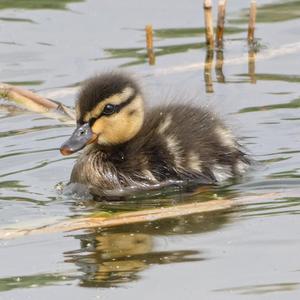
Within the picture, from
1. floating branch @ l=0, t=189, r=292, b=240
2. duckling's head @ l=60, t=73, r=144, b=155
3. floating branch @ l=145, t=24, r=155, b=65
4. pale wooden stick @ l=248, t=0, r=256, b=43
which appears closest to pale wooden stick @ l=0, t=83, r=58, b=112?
floating branch @ l=145, t=24, r=155, b=65

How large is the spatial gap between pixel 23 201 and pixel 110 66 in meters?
2.46

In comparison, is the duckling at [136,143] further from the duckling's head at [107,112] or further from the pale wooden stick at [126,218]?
the pale wooden stick at [126,218]

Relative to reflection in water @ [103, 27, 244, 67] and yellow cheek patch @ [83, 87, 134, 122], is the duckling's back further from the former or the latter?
reflection in water @ [103, 27, 244, 67]

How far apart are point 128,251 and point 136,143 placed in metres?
1.25

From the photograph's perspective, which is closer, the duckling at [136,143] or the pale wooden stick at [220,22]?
the duckling at [136,143]

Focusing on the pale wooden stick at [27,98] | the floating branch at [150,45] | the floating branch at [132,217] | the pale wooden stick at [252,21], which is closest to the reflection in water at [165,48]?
the floating branch at [150,45]

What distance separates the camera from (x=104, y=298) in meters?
3.92

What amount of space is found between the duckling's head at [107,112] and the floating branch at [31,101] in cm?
101

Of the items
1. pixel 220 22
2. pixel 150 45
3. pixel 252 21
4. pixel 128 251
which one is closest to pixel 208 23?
pixel 220 22

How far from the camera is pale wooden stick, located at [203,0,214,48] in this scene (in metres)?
7.57

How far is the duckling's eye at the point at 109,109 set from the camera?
5.58 metres

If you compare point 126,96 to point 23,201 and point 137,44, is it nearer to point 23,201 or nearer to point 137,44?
point 23,201

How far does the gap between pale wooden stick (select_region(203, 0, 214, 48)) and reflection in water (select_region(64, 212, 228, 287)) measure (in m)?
2.85

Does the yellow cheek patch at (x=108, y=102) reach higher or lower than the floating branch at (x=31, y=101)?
higher
